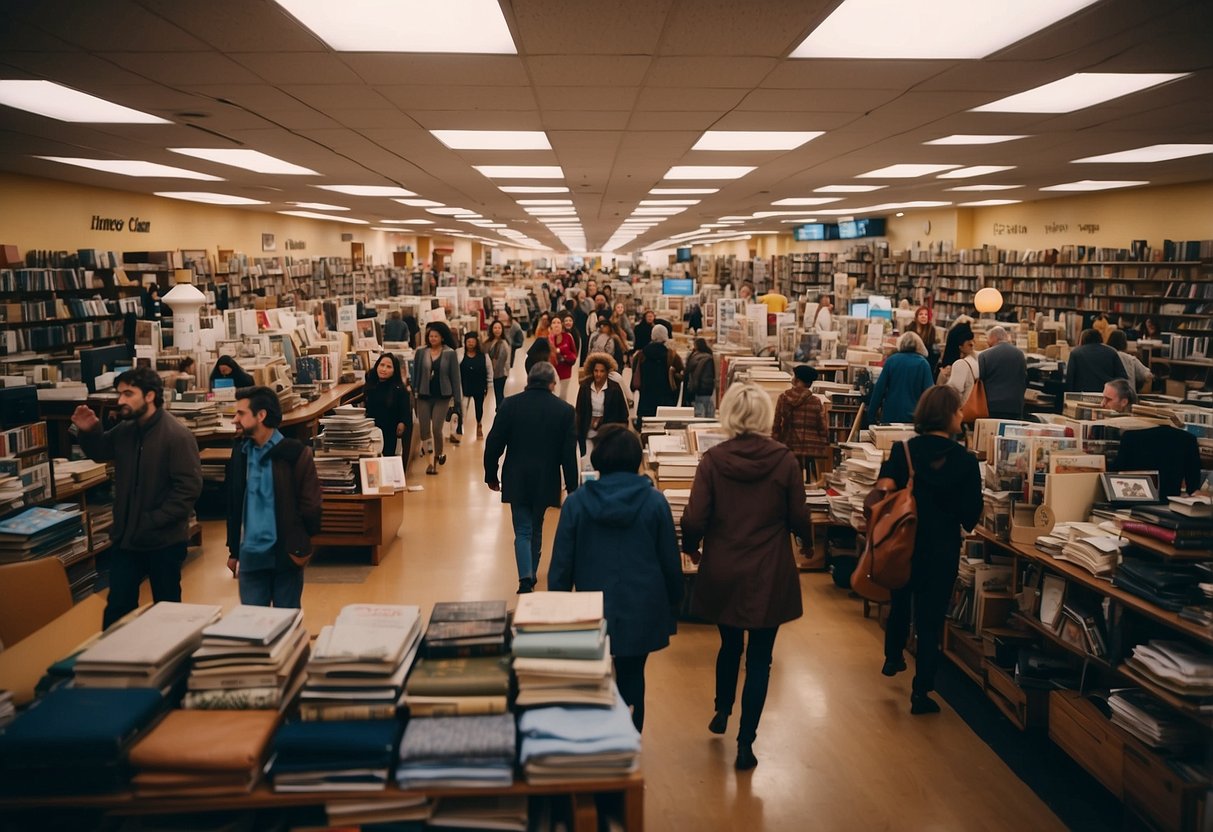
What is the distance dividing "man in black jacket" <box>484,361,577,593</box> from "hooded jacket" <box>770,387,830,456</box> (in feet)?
7.80

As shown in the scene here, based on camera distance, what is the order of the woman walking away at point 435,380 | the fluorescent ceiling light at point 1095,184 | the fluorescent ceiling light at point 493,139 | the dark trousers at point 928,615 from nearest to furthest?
the dark trousers at point 928,615
the fluorescent ceiling light at point 493,139
the woman walking away at point 435,380
the fluorescent ceiling light at point 1095,184

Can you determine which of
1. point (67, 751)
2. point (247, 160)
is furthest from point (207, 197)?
point (67, 751)

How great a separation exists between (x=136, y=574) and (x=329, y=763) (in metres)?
2.79

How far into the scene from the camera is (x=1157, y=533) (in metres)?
3.51

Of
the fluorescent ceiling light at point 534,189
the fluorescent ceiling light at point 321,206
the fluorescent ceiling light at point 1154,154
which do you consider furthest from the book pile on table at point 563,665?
the fluorescent ceiling light at point 321,206

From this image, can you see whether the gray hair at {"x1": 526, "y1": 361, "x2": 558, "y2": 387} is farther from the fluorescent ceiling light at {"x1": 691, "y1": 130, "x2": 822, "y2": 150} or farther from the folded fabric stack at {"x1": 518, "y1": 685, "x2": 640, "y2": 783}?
the folded fabric stack at {"x1": 518, "y1": 685, "x2": 640, "y2": 783}

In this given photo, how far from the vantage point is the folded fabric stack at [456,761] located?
197 cm

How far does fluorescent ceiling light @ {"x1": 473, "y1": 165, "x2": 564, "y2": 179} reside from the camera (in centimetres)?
902

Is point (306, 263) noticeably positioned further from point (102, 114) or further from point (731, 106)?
point (731, 106)

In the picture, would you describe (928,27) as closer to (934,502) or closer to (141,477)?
(934,502)

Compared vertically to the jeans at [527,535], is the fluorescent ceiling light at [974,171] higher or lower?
higher

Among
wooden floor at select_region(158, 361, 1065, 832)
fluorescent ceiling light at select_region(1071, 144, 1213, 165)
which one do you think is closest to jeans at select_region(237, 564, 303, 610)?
wooden floor at select_region(158, 361, 1065, 832)

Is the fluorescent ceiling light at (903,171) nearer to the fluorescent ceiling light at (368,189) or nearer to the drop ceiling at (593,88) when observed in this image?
the drop ceiling at (593,88)

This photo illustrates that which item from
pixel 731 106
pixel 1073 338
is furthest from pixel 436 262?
pixel 731 106
